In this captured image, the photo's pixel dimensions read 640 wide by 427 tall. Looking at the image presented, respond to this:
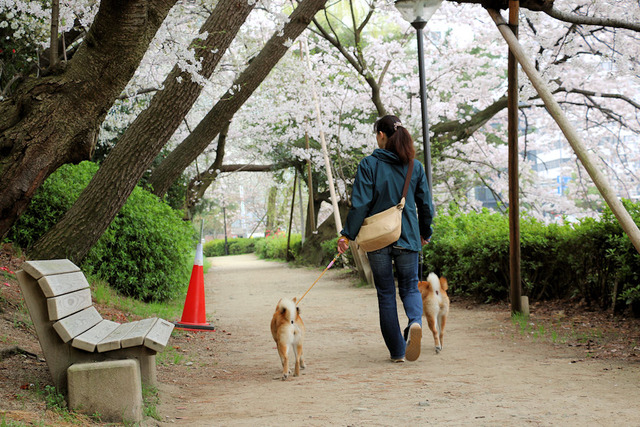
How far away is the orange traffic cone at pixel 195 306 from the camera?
756cm

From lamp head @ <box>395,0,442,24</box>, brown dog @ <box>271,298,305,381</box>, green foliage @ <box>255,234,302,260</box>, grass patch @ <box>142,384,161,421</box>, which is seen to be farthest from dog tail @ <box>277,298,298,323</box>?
green foliage @ <box>255,234,302,260</box>

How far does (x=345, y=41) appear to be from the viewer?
67.4ft

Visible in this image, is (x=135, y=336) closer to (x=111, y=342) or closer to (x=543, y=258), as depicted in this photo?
(x=111, y=342)

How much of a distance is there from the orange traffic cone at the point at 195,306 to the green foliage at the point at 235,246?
110 ft

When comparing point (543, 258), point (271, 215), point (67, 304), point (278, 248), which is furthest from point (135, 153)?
point (271, 215)

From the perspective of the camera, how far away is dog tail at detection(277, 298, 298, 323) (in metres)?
4.67

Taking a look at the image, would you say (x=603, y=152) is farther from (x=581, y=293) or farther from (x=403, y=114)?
(x=581, y=293)

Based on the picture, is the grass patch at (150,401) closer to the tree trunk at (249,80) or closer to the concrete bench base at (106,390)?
the concrete bench base at (106,390)

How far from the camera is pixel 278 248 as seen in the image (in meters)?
29.4

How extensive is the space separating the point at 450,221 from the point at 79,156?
7338 millimetres

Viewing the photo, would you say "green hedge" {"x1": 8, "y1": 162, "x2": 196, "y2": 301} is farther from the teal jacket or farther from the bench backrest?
the teal jacket

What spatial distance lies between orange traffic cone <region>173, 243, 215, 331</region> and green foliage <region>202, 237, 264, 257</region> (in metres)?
33.4

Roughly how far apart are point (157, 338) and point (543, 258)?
5.84 metres

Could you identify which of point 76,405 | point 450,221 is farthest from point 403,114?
point 76,405
